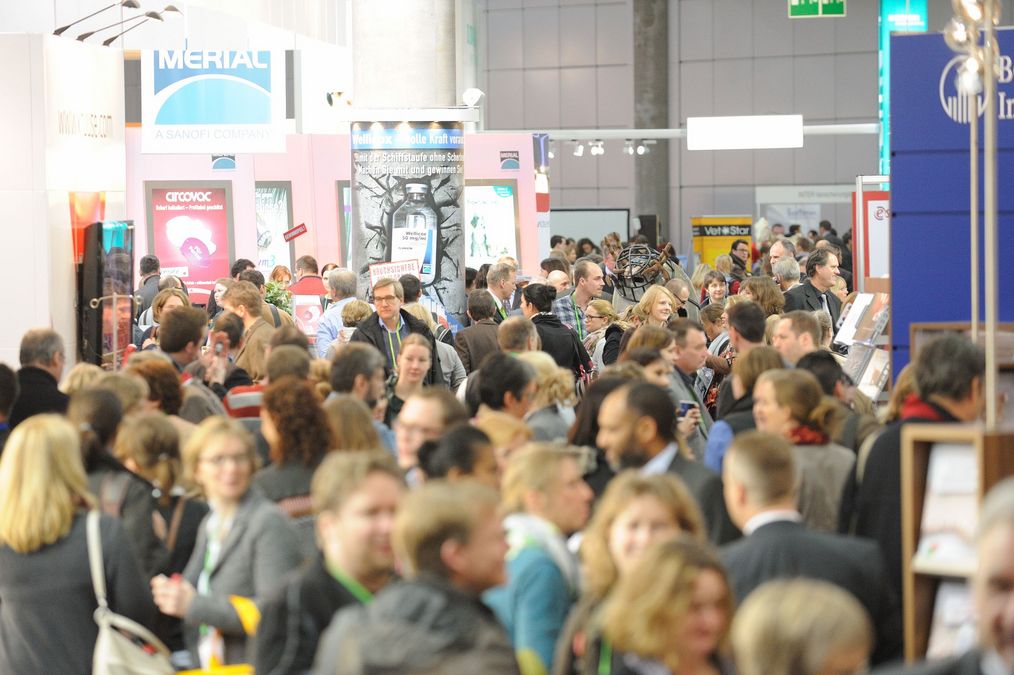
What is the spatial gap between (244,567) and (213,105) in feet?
28.5

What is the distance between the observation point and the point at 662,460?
14.7 ft

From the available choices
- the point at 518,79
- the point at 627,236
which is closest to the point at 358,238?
the point at 627,236

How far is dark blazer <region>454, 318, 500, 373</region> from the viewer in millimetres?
8961

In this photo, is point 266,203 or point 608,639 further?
point 266,203

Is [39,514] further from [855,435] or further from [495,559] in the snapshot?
[855,435]

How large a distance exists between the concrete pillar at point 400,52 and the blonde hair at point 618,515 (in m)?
8.44

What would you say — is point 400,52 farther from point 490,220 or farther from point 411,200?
point 490,220

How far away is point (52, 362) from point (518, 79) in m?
26.6

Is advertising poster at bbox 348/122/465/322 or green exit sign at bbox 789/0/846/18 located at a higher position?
green exit sign at bbox 789/0/846/18

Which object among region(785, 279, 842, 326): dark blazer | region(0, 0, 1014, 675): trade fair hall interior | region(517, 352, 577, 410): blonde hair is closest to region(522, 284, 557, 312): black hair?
region(0, 0, 1014, 675): trade fair hall interior

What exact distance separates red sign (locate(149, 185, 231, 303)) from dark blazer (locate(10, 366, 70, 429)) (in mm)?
9615

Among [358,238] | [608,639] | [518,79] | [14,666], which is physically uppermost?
[518,79]

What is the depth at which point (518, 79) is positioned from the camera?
106ft

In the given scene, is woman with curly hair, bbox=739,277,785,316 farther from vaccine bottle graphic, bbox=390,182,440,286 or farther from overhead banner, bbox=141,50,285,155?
overhead banner, bbox=141,50,285,155
